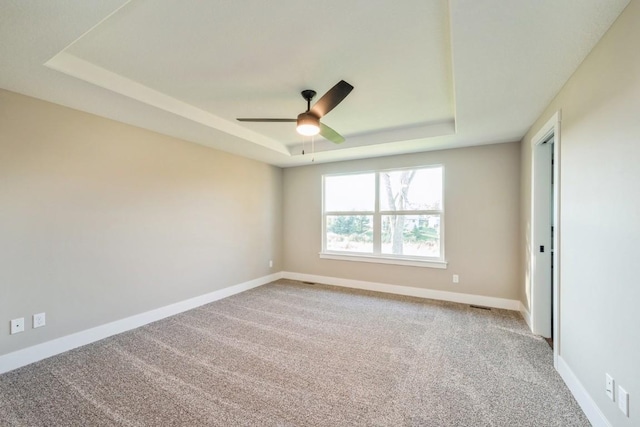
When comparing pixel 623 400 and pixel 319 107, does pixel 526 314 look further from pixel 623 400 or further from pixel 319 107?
pixel 319 107

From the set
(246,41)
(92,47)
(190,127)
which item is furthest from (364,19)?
(190,127)

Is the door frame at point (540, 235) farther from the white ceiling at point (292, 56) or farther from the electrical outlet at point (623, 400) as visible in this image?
the electrical outlet at point (623, 400)

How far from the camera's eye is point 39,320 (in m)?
2.45

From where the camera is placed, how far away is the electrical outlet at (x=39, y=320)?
2428mm

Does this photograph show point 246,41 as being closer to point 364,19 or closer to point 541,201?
point 364,19

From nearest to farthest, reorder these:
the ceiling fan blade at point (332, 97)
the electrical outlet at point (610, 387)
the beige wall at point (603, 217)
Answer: the beige wall at point (603, 217), the electrical outlet at point (610, 387), the ceiling fan blade at point (332, 97)

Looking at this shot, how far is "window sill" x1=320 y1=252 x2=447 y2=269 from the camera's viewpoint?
4180 mm

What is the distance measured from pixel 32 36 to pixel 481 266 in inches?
196

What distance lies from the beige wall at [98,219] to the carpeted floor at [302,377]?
47 centimetres

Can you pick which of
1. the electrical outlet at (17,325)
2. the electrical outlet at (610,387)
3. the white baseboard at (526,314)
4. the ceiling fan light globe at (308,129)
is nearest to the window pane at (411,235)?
the white baseboard at (526,314)

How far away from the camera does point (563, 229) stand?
2.14 meters

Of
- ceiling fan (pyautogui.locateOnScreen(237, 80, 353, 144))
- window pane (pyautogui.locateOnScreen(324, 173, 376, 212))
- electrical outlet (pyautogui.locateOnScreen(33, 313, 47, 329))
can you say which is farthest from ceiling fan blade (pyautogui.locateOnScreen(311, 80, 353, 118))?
electrical outlet (pyautogui.locateOnScreen(33, 313, 47, 329))

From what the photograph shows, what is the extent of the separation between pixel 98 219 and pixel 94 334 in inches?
46.8

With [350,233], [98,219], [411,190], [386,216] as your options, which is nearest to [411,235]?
[386,216]
